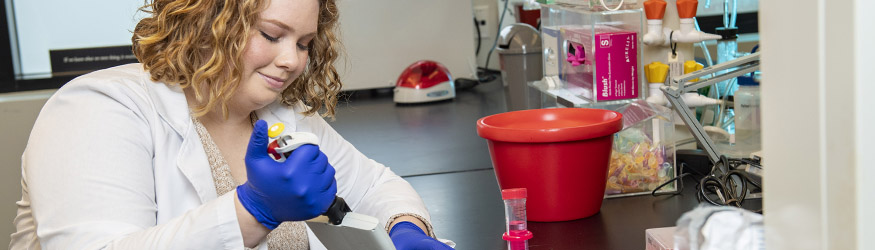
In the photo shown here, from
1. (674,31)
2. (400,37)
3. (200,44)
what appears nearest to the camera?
(200,44)

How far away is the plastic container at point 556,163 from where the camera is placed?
4.12 feet

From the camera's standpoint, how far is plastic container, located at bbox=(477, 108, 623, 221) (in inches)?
49.4

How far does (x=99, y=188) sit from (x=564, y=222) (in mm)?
708

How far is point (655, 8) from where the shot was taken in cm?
153

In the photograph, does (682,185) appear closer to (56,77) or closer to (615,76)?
(615,76)

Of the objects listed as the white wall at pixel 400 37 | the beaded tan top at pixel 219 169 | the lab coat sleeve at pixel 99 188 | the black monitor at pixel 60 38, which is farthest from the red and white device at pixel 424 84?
the lab coat sleeve at pixel 99 188

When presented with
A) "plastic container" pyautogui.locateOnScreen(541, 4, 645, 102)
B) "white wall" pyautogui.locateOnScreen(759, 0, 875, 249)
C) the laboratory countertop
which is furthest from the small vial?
"white wall" pyautogui.locateOnScreen(759, 0, 875, 249)

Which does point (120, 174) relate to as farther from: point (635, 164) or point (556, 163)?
point (635, 164)

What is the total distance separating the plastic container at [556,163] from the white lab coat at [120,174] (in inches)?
18.5

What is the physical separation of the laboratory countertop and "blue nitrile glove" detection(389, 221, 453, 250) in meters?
0.10

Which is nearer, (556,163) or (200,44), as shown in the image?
(200,44)

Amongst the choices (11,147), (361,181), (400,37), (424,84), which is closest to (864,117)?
(361,181)

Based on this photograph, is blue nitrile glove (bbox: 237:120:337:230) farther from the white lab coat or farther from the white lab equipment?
the white lab equipment

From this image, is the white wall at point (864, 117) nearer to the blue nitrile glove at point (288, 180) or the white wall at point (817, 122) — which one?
the white wall at point (817, 122)
